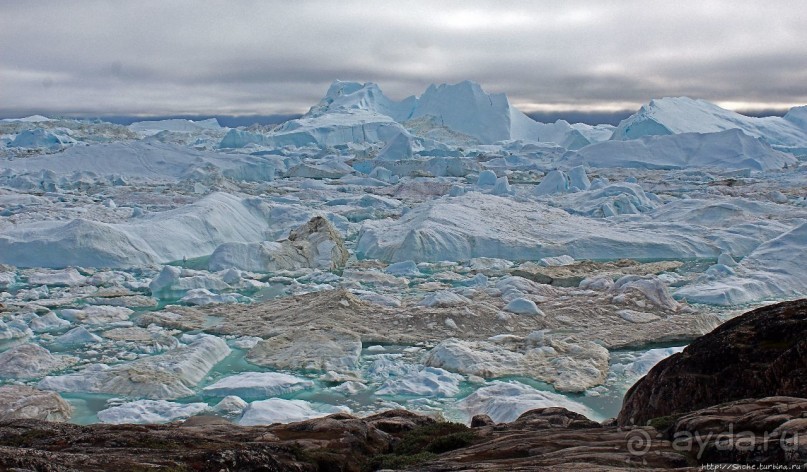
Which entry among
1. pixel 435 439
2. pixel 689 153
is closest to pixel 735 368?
pixel 435 439

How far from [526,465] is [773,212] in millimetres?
23546

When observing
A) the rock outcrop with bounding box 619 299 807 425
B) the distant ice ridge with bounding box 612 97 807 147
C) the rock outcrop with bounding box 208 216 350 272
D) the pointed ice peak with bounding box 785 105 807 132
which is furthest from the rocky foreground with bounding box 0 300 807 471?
the pointed ice peak with bounding box 785 105 807 132

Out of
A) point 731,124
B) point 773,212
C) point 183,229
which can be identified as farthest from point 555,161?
point 183,229

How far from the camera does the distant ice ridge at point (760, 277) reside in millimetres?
14648

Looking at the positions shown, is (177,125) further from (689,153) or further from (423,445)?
(423,445)

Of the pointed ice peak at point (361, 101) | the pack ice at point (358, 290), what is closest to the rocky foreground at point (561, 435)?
the pack ice at point (358, 290)

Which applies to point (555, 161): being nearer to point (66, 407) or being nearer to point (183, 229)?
point (183, 229)

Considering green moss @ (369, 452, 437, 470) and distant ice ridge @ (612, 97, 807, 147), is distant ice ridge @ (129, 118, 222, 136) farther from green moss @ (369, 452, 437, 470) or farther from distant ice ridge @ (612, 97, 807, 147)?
green moss @ (369, 452, 437, 470)

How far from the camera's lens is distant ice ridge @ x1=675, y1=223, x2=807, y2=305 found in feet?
48.1

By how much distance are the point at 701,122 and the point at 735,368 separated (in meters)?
57.2

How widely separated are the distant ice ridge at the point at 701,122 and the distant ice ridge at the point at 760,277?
3737 centimetres

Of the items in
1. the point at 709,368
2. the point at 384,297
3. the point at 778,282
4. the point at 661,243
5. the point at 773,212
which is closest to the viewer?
the point at 709,368

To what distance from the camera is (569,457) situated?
4.54m

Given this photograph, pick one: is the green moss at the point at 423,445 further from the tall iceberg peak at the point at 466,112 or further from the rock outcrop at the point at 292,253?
the tall iceberg peak at the point at 466,112
